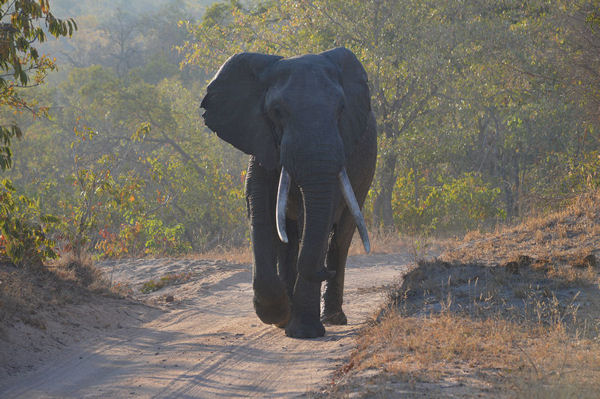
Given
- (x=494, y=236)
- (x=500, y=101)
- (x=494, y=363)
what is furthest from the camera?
(x=500, y=101)

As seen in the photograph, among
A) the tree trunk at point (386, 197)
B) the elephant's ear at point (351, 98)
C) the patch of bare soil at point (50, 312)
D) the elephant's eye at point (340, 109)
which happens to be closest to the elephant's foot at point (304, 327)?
the elephant's ear at point (351, 98)

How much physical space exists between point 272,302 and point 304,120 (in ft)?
6.35

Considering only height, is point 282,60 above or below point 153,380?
above

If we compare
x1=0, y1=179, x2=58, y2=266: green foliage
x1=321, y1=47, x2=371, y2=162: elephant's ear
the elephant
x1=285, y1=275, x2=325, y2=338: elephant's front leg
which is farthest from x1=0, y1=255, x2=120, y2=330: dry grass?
x1=321, y1=47, x2=371, y2=162: elephant's ear

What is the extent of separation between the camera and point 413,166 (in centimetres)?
2166

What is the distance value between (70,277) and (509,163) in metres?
17.1

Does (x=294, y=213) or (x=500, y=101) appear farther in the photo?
(x=500, y=101)

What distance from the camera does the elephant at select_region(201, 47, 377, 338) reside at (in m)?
6.48

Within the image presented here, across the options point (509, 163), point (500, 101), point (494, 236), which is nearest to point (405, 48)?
point (500, 101)

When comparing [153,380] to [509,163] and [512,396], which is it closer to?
[512,396]

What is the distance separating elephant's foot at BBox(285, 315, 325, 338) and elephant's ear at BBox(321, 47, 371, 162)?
1.77 metres

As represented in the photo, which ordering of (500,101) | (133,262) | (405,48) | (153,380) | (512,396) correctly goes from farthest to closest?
1. (500,101)
2. (405,48)
3. (133,262)
4. (153,380)
5. (512,396)

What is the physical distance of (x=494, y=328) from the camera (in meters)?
6.07

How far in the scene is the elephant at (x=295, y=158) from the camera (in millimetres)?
6480
